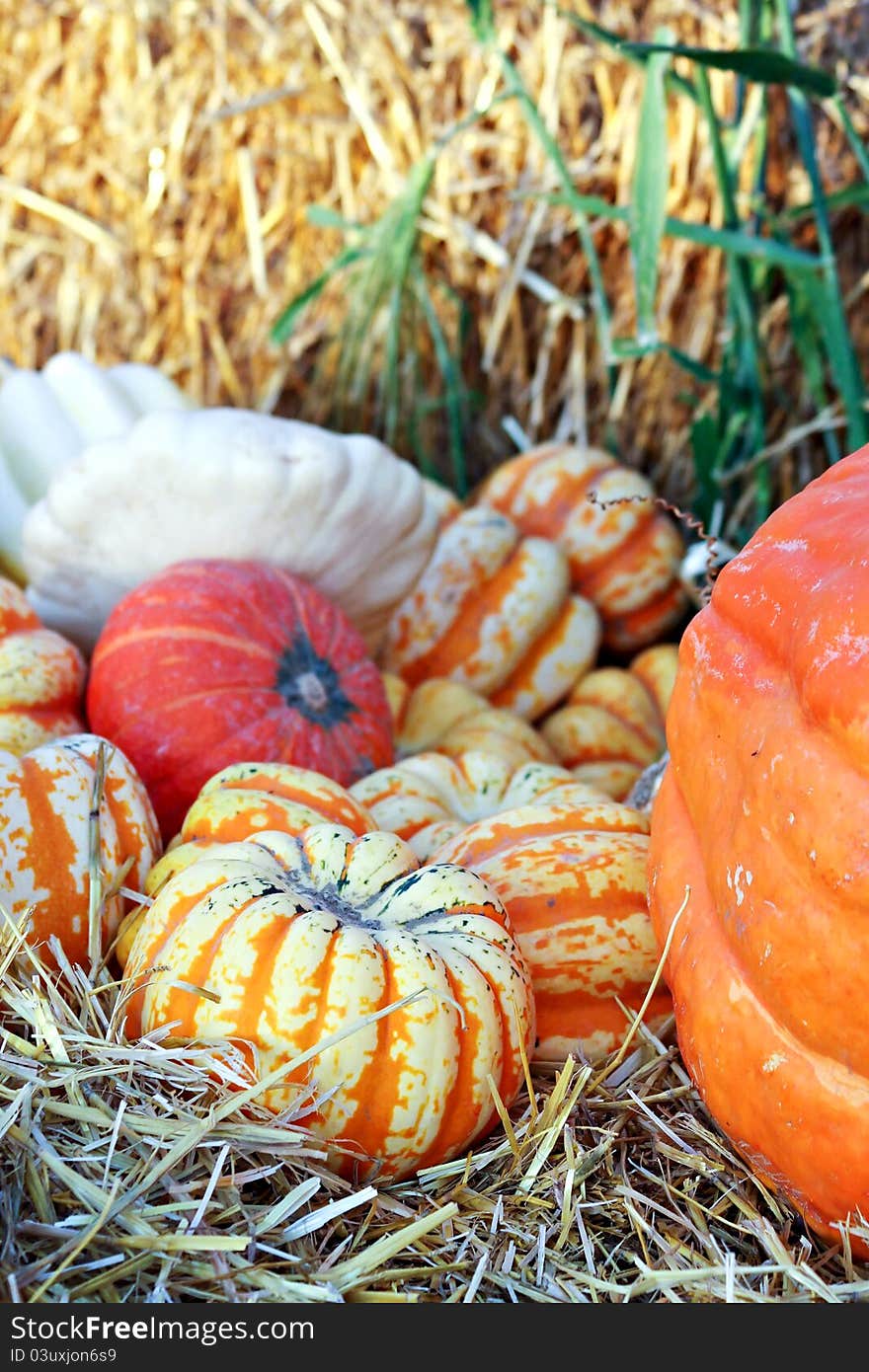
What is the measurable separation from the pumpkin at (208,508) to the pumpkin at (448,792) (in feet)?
1.71

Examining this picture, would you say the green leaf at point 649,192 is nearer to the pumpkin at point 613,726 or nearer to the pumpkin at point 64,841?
→ the pumpkin at point 613,726

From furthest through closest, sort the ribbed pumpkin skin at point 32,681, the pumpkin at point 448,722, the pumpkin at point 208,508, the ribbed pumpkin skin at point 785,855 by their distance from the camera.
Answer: the pumpkin at point 448,722 → the pumpkin at point 208,508 → the ribbed pumpkin skin at point 32,681 → the ribbed pumpkin skin at point 785,855

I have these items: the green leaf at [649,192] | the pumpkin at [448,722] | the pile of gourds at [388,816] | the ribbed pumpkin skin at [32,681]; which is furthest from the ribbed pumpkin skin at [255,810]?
the green leaf at [649,192]

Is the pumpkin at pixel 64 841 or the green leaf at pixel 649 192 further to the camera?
the green leaf at pixel 649 192

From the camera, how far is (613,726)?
9.16 ft

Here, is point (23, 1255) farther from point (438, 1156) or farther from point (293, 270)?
point (293, 270)

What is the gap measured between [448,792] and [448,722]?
583mm

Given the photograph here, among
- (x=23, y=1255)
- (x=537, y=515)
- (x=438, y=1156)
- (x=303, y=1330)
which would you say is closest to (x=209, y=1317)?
(x=303, y=1330)

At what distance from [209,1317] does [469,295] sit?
311 centimetres

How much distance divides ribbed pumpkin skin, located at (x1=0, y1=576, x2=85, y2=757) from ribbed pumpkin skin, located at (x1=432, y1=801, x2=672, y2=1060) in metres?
0.73

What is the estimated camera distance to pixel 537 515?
126 inches

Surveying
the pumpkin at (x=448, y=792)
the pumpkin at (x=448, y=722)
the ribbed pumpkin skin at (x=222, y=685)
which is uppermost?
the ribbed pumpkin skin at (x=222, y=685)

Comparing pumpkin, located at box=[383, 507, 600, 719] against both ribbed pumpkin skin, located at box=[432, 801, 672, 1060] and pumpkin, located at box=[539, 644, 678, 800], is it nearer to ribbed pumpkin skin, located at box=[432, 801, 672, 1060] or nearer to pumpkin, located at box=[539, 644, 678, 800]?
pumpkin, located at box=[539, 644, 678, 800]

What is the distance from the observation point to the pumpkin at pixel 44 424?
2.77 meters
